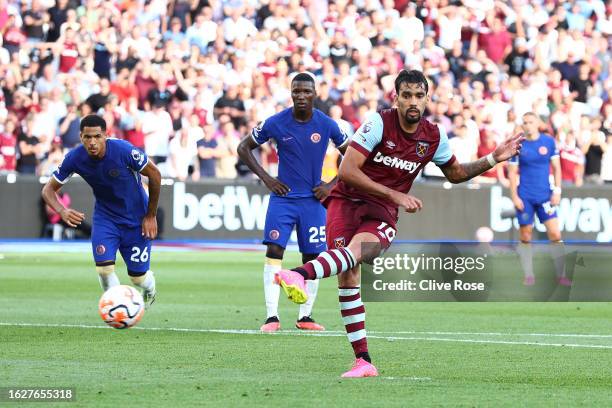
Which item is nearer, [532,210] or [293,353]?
[293,353]

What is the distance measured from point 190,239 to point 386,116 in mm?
18944

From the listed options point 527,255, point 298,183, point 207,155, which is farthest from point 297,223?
point 207,155

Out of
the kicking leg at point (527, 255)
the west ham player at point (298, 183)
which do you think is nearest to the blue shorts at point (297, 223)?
the west ham player at point (298, 183)

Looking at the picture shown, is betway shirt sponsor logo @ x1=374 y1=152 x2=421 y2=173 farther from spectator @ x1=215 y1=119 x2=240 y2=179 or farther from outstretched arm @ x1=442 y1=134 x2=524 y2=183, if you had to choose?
spectator @ x1=215 y1=119 x2=240 y2=179

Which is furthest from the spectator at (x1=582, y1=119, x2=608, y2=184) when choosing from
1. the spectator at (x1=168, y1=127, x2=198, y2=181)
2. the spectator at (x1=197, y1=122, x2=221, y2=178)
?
the spectator at (x1=168, y1=127, x2=198, y2=181)

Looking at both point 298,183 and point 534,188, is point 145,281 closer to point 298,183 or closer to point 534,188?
point 298,183

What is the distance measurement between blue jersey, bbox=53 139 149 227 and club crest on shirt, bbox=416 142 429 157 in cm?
377

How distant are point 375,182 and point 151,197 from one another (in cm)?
383

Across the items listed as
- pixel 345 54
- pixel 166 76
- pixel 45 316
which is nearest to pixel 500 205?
pixel 345 54

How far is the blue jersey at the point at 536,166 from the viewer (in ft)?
66.3

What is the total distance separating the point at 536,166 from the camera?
66.4ft

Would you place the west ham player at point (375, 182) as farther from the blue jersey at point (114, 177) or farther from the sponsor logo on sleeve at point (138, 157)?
the blue jersey at point (114, 177)

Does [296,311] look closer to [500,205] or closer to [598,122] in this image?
[500,205]

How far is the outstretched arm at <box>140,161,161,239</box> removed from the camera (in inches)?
527
